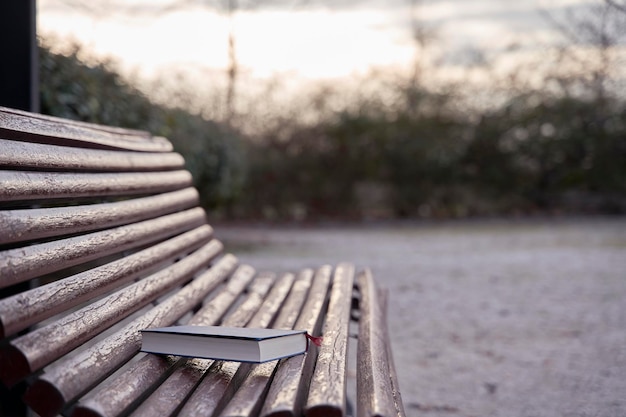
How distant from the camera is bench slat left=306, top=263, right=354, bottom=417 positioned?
1.35 metres

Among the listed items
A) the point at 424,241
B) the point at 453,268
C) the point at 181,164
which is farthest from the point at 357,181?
the point at 181,164

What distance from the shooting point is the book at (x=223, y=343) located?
161 centimetres

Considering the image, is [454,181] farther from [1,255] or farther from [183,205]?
[1,255]

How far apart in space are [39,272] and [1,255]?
0.51ft

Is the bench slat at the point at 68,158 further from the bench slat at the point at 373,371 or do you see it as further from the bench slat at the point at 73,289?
the bench slat at the point at 373,371

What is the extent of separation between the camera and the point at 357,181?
44.0 ft

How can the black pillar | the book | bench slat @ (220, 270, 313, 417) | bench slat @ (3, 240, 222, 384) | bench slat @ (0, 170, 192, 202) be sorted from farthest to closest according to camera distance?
1. the black pillar
2. the book
3. bench slat @ (0, 170, 192, 202)
4. bench slat @ (220, 270, 313, 417)
5. bench slat @ (3, 240, 222, 384)

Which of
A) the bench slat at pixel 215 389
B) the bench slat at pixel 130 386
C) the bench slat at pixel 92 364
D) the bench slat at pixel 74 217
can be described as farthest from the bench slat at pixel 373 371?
the bench slat at pixel 74 217

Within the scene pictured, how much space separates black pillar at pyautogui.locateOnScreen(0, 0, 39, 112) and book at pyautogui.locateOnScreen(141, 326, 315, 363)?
1.43 m

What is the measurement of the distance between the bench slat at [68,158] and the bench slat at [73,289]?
0.92ft

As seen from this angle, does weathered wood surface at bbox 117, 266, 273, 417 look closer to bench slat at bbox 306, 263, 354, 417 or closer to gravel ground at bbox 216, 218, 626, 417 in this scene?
bench slat at bbox 306, 263, 354, 417

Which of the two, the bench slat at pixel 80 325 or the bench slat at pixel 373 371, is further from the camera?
the bench slat at pixel 373 371

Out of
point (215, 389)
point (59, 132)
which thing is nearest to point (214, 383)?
point (215, 389)

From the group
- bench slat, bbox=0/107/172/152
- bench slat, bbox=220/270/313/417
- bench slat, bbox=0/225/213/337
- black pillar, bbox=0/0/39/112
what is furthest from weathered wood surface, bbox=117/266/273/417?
black pillar, bbox=0/0/39/112
